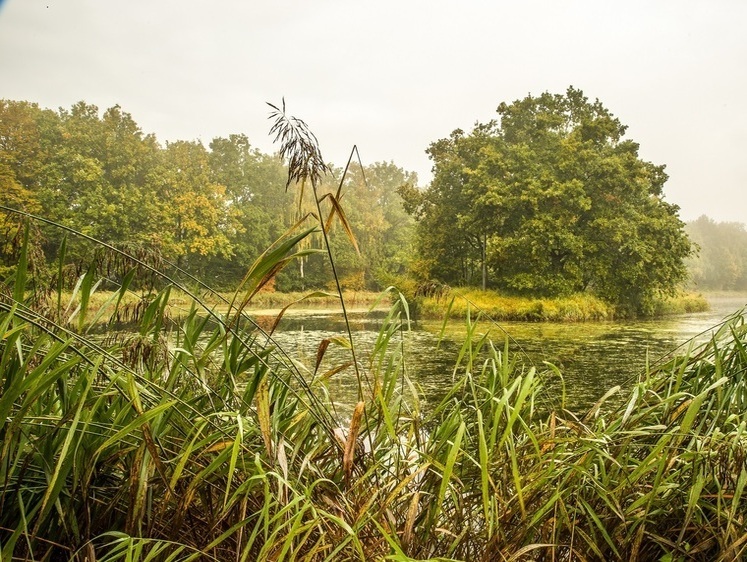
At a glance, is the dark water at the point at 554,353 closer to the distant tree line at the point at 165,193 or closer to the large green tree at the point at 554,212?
the large green tree at the point at 554,212

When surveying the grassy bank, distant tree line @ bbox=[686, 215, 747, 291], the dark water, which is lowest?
the dark water

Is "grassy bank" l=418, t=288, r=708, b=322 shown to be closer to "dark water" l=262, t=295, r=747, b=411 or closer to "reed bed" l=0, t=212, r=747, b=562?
"dark water" l=262, t=295, r=747, b=411

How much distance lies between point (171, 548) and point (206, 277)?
2640cm

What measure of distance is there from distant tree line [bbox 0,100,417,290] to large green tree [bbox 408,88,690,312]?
10.9 ft

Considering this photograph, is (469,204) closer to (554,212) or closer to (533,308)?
(554,212)

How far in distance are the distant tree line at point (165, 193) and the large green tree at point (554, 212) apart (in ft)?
10.9

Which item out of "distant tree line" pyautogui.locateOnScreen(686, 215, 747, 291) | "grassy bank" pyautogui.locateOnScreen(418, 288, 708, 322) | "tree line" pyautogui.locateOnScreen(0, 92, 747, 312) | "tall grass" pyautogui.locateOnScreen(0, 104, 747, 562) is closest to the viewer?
"tall grass" pyautogui.locateOnScreen(0, 104, 747, 562)

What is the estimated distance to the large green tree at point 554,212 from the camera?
16.3 metres

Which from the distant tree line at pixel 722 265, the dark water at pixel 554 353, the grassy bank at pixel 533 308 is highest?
the distant tree line at pixel 722 265

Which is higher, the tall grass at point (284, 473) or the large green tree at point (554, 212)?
the large green tree at point (554, 212)

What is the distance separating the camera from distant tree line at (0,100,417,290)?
73.9 ft

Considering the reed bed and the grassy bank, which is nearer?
the reed bed

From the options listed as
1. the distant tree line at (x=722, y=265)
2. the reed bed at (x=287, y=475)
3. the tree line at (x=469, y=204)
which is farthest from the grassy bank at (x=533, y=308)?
the distant tree line at (x=722, y=265)

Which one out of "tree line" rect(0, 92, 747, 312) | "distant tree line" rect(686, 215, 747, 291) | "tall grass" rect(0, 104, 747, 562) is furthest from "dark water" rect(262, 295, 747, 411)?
"distant tree line" rect(686, 215, 747, 291)
